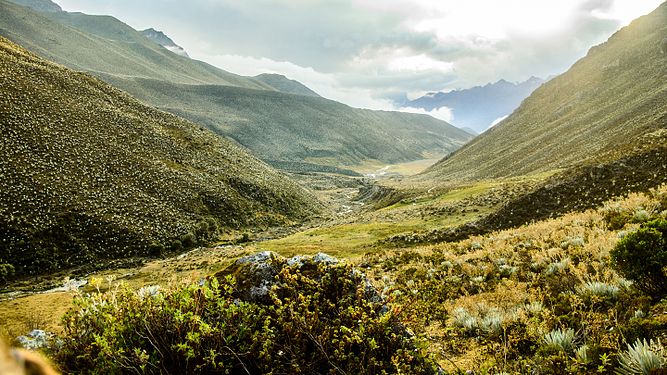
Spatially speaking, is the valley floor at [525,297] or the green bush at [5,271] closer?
the valley floor at [525,297]

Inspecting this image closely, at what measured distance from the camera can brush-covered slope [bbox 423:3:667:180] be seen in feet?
326

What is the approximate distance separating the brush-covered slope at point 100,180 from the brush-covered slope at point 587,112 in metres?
74.3

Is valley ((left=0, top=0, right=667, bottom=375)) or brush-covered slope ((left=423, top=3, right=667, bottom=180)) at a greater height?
brush-covered slope ((left=423, top=3, right=667, bottom=180))

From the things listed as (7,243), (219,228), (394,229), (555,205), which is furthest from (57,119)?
(555,205)

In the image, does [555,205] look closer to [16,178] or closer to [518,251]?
[518,251]

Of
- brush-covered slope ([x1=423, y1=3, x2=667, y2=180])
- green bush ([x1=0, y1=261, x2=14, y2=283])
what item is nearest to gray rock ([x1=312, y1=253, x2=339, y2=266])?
green bush ([x1=0, y1=261, x2=14, y2=283])

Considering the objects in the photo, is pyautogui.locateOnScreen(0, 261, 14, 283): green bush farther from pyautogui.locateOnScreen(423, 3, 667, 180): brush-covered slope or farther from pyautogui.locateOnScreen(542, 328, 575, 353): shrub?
pyautogui.locateOnScreen(423, 3, 667, 180): brush-covered slope

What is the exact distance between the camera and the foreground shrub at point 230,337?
541cm

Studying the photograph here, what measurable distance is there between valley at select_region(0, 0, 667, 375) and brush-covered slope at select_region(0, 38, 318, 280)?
36 centimetres

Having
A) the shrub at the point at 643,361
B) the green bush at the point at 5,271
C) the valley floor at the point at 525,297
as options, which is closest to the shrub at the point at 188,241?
the green bush at the point at 5,271

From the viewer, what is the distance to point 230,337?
5.52 meters

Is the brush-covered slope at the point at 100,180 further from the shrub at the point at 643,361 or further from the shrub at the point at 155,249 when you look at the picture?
the shrub at the point at 643,361

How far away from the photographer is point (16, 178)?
6094cm

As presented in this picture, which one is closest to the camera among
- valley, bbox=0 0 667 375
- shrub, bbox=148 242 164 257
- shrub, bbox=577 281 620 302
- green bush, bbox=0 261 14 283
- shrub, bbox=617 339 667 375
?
shrub, bbox=617 339 667 375
